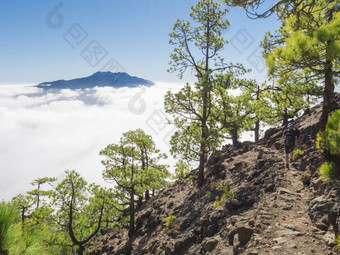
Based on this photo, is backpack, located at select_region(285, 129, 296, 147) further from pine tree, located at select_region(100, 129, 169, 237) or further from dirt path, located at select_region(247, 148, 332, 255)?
pine tree, located at select_region(100, 129, 169, 237)

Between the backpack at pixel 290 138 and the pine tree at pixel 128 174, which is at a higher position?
the pine tree at pixel 128 174

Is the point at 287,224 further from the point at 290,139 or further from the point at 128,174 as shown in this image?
the point at 128,174

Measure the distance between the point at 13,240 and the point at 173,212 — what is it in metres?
14.0

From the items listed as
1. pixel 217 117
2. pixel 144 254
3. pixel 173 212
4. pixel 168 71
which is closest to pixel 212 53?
pixel 168 71

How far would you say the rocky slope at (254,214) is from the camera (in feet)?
20.5

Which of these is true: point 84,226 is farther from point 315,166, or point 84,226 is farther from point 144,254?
point 315,166

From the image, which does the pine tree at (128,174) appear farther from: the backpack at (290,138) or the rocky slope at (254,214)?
the backpack at (290,138)

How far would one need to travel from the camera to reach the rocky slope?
626cm

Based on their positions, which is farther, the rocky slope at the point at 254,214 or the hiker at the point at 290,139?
the hiker at the point at 290,139

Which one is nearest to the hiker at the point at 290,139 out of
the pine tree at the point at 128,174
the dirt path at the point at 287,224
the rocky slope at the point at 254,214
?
the rocky slope at the point at 254,214

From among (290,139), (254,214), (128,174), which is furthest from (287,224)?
(128,174)

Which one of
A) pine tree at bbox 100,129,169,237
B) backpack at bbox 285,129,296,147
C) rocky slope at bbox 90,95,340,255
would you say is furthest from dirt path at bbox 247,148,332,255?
pine tree at bbox 100,129,169,237

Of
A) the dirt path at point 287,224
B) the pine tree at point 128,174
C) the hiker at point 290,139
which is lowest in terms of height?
the dirt path at point 287,224

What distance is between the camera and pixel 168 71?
1731cm
